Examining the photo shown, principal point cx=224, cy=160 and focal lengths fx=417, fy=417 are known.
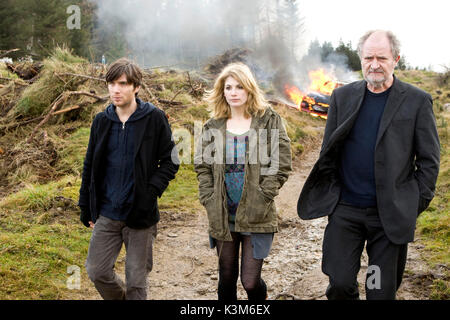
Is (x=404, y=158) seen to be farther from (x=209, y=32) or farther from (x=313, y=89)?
(x=209, y=32)

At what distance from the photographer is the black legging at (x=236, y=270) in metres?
2.96

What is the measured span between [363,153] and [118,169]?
1.70m

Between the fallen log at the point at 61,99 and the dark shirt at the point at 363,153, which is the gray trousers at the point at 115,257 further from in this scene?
the fallen log at the point at 61,99

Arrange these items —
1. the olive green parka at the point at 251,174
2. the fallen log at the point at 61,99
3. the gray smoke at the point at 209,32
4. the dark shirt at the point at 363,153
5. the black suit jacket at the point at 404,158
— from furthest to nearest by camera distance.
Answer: the gray smoke at the point at 209,32 < the fallen log at the point at 61,99 < the olive green parka at the point at 251,174 < the dark shirt at the point at 363,153 < the black suit jacket at the point at 404,158

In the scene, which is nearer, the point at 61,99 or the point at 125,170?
the point at 125,170

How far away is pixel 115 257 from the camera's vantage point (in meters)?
3.04

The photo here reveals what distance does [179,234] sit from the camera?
19.0ft

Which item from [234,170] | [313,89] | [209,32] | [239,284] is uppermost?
[209,32]

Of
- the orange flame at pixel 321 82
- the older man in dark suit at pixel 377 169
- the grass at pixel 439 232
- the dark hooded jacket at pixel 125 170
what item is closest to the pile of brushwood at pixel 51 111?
the dark hooded jacket at pixel 125 170

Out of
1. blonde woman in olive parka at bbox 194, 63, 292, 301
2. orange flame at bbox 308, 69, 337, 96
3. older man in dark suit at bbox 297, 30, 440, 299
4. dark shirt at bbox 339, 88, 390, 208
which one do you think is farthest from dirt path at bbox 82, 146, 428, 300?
orange flame at bbox 308, 69, 337, 96

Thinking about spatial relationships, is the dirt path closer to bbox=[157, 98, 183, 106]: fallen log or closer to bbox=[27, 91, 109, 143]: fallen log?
bbox=[27, 91, 109, 143]: fallen log

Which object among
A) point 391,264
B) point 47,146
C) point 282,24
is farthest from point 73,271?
point 282,24

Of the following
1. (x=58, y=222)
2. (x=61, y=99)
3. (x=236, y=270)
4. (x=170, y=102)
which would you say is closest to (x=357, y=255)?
(x=236, y=270)

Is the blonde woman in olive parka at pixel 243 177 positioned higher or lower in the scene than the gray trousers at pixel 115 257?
higher
